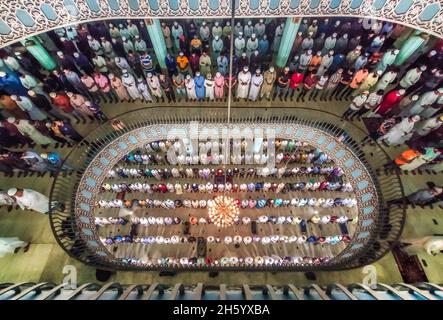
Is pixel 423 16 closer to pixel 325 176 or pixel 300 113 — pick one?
pixel 300 113

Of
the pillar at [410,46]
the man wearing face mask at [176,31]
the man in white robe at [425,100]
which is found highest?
the man wearing face mask at [176,31]

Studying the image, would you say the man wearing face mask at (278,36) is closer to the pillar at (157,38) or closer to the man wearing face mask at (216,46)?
the man wearing face mask at (216,46)

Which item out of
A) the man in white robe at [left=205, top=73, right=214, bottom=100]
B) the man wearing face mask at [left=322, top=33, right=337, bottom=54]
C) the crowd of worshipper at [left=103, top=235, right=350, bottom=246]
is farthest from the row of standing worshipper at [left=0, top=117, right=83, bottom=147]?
the man wearing face mask at [left=322, top=33, right=337, bottom=54]

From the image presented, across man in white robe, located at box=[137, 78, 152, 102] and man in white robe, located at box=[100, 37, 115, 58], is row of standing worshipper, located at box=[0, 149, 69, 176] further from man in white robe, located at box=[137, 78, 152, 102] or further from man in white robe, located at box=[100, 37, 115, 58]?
man in white robe, located at box=[100, 37, 115, 58]

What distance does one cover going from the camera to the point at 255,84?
27.0ft

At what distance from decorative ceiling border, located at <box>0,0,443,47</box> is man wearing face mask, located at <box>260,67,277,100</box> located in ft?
4.91

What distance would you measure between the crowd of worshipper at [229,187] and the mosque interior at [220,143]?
0.20ft

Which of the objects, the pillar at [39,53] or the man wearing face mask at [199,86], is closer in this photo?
the pillar at [39,53]

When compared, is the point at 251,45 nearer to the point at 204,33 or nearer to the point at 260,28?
the point at 260,28

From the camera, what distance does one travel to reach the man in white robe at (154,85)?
8195mm

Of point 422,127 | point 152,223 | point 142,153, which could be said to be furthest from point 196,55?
point 422,127

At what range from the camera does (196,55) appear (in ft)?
27.8

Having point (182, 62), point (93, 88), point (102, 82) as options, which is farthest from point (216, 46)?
point (93, 88)

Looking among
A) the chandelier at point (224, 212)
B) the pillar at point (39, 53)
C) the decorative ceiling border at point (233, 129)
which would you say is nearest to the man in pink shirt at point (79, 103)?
the decorative ceiling border at point (233, 129)
